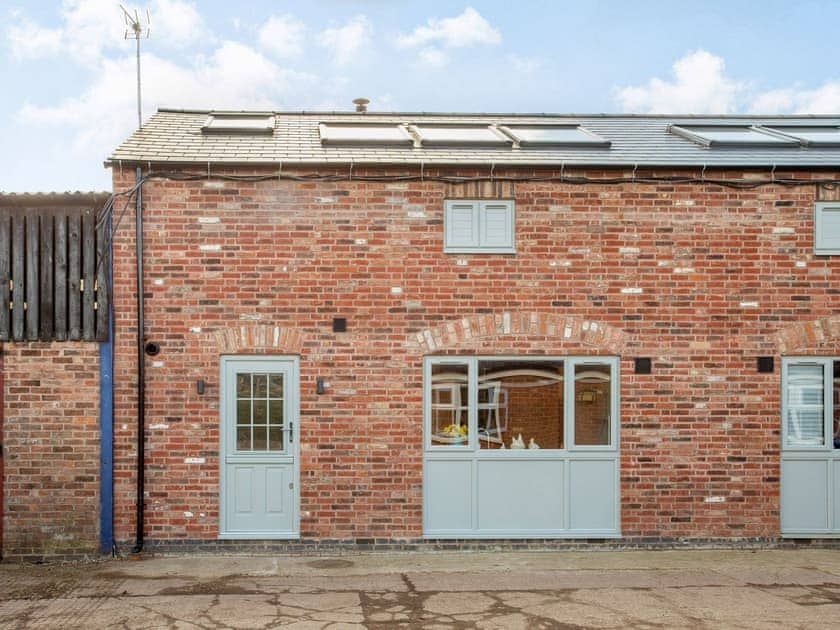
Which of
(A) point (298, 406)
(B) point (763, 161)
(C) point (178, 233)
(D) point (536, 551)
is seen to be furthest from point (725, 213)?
(C) point (178, 233)

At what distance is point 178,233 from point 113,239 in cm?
69

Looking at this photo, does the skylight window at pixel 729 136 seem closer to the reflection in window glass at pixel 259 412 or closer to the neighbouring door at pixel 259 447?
the neighbouring door at pixel 259 447

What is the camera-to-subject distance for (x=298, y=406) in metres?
9.30

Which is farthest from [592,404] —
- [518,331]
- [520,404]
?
[518,331]

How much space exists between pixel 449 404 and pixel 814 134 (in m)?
6.48

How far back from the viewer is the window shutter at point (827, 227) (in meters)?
9.63

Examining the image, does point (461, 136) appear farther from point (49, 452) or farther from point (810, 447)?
point (49, 452)

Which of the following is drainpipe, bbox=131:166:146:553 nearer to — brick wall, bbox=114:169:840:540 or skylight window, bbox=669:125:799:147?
brick wall, bbox=114:169:840:540

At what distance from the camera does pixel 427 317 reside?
942cm

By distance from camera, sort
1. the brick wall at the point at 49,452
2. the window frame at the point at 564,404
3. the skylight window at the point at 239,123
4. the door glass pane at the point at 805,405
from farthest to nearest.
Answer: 1. the skylight window at the point at 239,123
2. the door glass pane at the point at 805,405
3. the window frame at the point at 564,404
4. the brick wall at the point at 49,452

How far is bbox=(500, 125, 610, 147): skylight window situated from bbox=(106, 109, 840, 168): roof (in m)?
0.08

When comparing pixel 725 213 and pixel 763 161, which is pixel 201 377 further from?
pixel 763 161

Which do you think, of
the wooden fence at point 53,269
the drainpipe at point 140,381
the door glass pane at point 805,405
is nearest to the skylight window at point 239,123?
the drainpipe at point 140,381

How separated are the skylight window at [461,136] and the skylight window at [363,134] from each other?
0.85ft
